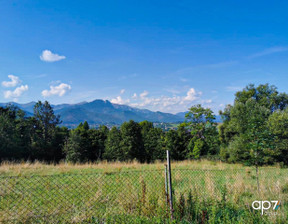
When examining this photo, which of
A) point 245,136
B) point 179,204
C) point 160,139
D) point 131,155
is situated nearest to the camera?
point 179,204

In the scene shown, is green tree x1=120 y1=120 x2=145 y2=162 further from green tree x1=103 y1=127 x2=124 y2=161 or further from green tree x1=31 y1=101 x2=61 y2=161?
green tree x1=31 y1=101 x2=61 y2=161

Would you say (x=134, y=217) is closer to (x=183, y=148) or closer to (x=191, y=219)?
(x=191, y=219)

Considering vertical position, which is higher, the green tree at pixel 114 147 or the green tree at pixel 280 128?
the green tree at pixel 280 128

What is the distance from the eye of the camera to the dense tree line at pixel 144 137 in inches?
888

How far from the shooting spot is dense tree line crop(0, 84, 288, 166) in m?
22.5

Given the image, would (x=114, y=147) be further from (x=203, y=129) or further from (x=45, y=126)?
(x=203, y=129)

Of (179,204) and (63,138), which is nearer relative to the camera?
(179,204)

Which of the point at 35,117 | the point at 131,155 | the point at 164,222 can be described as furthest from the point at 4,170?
the point at 35,117

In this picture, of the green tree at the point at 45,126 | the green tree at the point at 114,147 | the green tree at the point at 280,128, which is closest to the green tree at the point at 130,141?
the green tree at the point at 114,147

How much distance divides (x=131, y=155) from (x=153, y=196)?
85.8 feet

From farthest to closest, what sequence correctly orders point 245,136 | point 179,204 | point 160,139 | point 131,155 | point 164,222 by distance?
point 160,139
point 131,155
point 245,136
point 179,204
point 164,222

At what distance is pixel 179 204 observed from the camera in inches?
152

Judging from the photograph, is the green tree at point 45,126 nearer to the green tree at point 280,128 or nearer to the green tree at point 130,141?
the green tree at point 130,141

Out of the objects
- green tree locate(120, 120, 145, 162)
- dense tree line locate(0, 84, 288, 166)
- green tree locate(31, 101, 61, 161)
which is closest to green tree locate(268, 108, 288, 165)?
dense tree line locate(0, 84, 288, 166)
